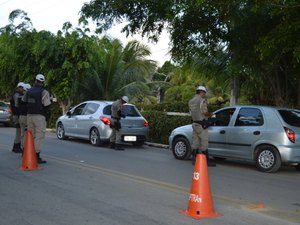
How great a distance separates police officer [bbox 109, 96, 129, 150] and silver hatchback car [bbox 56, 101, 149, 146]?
364mm

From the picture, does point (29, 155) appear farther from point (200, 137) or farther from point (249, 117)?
point (249, 117)

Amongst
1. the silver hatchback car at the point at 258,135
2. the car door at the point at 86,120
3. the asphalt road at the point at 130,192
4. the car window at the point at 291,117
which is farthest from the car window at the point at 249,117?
the car door at the point at 86,120

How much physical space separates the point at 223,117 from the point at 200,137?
897mm

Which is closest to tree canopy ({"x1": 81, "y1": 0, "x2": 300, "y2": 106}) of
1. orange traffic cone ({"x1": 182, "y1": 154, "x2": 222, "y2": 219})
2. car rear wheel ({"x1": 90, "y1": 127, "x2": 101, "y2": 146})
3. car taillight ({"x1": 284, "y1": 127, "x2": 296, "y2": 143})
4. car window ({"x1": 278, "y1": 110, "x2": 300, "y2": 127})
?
car window ({"x1": 278, "y1": 110, "x2": 300, "y2": 127})

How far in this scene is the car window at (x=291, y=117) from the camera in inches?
440

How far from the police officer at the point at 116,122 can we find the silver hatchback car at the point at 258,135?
3221mm

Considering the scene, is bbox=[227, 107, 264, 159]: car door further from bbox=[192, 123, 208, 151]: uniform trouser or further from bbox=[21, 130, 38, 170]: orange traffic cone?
bbox=[21, 130, 38, 170]: orange traffic cone

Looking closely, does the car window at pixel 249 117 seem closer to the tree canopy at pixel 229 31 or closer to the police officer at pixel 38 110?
the tree canopy at pixel 229 31

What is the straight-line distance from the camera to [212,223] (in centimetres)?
627

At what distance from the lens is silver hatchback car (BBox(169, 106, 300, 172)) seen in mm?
10891

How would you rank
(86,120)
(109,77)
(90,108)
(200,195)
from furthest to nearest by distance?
1. (109,77)
2. (90,108)
3. (86,120)
4. (200,195)

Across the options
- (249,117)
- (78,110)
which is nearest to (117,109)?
(78,110)

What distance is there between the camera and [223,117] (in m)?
12.4

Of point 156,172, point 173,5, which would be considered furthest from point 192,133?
point 173,5
